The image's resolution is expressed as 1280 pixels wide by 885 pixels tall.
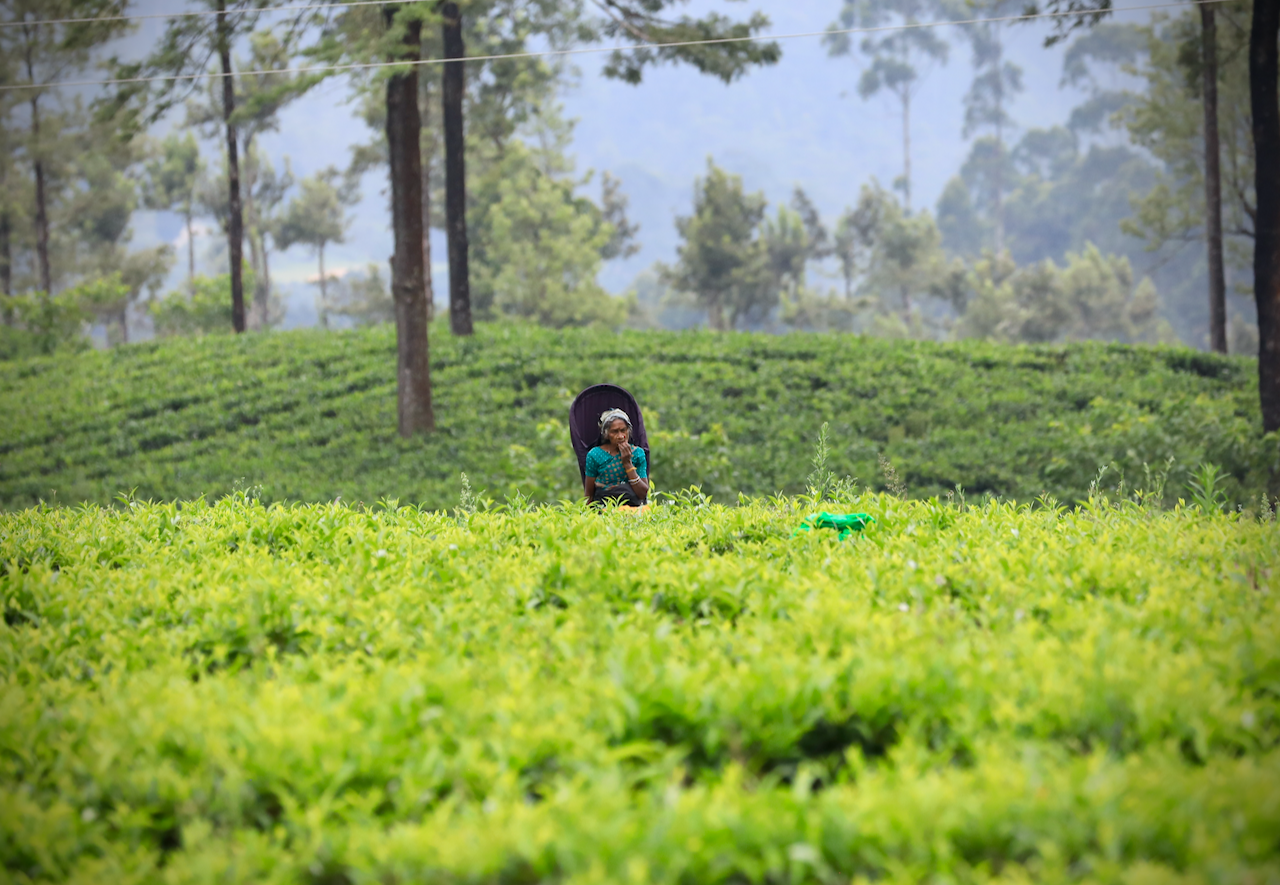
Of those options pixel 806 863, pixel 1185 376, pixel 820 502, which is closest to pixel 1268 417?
pixel 1185 376

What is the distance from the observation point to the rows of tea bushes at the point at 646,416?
1186cm

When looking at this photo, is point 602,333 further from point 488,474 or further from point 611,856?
point 611,856

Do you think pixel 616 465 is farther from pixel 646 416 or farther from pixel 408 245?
pixel 408 245

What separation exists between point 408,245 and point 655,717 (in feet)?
37.2

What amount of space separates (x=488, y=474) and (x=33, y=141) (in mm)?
31626

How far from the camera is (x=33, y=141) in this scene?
34.0 meters

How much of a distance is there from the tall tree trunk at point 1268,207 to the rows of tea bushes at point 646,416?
0.67 metres

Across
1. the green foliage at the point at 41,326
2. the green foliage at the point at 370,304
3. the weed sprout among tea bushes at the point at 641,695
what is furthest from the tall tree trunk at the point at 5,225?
the weed sprout among tea bushes at the point at 641,695

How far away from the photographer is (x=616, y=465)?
6.99 metres

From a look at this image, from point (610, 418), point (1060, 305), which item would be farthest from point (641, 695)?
point (1060, 305)

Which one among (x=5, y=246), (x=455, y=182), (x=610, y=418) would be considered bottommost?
(x=610, y=418)

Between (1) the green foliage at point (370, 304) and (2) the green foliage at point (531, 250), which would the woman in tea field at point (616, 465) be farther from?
(1) the green foliage at point (370, 304)

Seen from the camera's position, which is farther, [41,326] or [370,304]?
[370,304]

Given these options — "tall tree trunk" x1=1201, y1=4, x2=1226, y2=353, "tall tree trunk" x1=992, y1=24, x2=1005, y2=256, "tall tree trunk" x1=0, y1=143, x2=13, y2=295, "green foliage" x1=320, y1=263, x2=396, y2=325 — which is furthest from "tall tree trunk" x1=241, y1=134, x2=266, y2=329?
"tall tree trunk" x1=992, y1=24, x2=1005, y2=256
